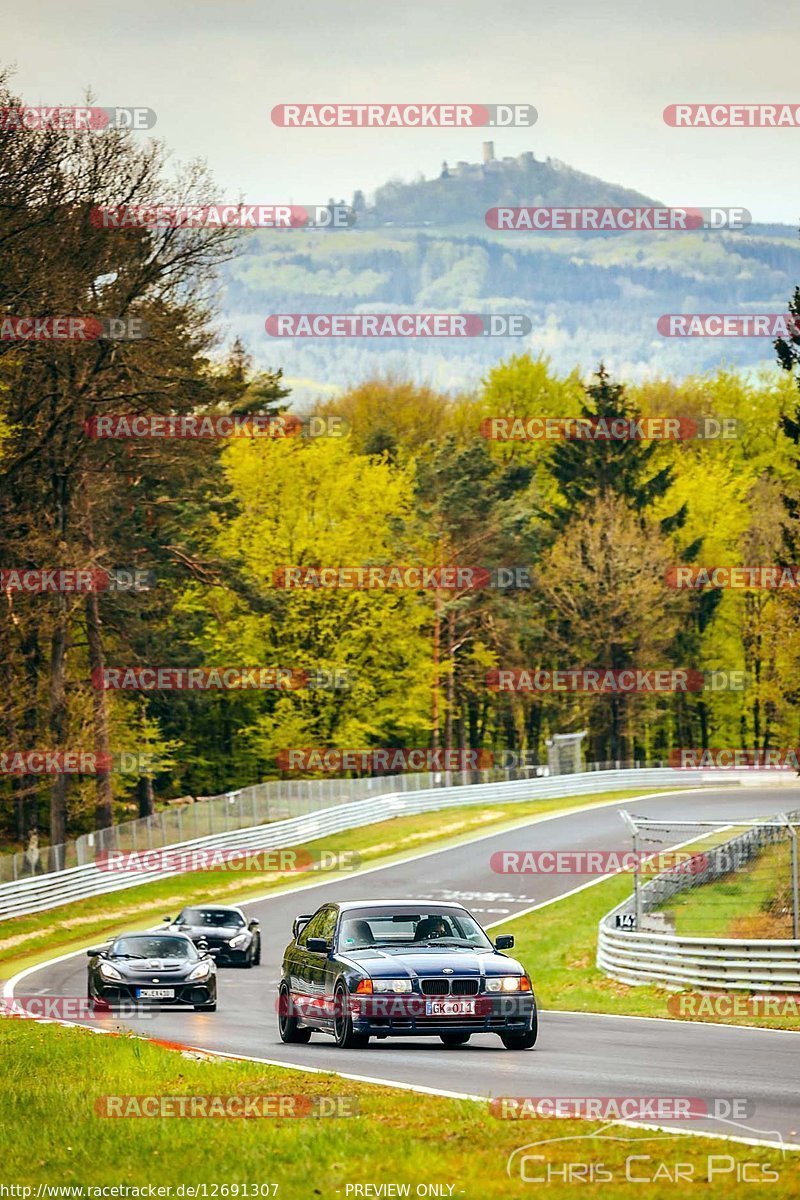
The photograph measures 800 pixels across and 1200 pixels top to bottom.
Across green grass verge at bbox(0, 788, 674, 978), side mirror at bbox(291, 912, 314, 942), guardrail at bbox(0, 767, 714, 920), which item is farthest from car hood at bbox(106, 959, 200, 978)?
guardrail at bbox(0, 767, 714, 920)

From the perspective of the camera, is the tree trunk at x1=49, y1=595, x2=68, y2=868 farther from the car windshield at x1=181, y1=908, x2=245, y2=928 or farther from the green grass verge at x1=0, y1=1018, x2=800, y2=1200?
the green grass verge at x1=0, y1=1018, x2=800, y2=1200

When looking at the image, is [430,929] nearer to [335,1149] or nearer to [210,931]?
[335,1149]

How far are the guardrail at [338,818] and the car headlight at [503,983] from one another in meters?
27.9

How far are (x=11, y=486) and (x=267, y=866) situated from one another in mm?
13567

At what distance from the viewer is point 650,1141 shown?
32.9ft

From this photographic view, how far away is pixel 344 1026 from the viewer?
16.7 meters

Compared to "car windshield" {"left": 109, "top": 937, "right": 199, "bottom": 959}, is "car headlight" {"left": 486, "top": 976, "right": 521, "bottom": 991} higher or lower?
higher

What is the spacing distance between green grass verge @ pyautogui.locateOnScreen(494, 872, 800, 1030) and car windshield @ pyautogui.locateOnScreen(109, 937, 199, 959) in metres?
5.22

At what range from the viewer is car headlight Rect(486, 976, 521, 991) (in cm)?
1613

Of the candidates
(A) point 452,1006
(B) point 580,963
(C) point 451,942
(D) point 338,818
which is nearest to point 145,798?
(D) point 338,818

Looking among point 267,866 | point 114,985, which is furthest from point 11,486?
point 114,985

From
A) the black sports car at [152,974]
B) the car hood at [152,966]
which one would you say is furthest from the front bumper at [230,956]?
the car hood at [152,966]

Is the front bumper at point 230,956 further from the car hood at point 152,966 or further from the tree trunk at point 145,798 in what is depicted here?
the tree trunk at point 145,798

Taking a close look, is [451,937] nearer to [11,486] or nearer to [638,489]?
[11,486]
